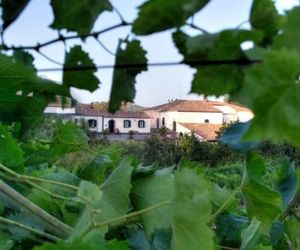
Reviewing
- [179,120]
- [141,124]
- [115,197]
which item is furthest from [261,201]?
[141,124]

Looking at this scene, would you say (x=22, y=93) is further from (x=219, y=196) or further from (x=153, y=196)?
(x=219, y=196)

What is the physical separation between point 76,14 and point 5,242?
32 centimetres

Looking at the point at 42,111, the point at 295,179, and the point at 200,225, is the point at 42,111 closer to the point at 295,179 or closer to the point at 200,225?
the point at 200,225

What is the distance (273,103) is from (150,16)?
0.08m

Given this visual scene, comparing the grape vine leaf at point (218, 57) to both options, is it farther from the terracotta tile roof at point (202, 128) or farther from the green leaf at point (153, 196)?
the terracotta tile roof at point (202, 128)

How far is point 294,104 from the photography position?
24 centimetres

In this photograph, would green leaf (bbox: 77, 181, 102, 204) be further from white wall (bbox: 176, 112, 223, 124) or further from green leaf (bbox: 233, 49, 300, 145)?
white wall (bbox: 176, 112, 223, 124)

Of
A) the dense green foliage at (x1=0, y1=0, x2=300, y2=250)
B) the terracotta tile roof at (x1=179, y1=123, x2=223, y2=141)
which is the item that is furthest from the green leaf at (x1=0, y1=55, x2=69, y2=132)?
the terracotta tile roof at (x1=179, y1=123, x2=223, y2=141)

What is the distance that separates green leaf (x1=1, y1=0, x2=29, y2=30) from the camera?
321 millimetres

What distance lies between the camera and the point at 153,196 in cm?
60

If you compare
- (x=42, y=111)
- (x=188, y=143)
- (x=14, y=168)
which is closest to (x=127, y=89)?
(x=42, y=111)

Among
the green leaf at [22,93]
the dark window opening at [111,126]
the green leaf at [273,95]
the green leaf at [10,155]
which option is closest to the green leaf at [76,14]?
the green leaf at [273,95]

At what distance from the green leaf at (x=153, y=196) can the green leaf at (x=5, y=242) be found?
0.13 metres

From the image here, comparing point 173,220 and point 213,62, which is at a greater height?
point 213,62
